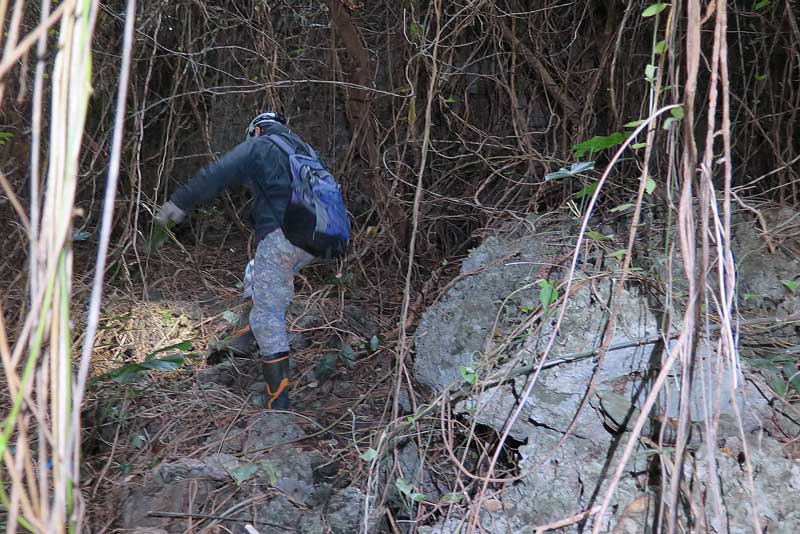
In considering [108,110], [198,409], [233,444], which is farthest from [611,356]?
[108,110]

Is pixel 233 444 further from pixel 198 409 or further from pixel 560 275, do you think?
pixel 560 275

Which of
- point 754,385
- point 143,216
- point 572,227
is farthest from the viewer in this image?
point 143,216

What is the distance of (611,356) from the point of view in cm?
245

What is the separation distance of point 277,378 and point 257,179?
3.26ft

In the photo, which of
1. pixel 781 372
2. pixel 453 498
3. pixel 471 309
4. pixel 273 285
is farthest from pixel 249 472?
pixel 781 372

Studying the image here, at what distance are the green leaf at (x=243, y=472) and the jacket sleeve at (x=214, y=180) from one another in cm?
117

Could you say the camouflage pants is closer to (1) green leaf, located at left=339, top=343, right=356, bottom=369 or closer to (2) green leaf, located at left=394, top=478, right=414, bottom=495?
(1) green leaf, located at left=339, top=343, right=356, bottom=369

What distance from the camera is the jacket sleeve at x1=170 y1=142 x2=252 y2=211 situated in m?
3.10

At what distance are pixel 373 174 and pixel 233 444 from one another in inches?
90.2

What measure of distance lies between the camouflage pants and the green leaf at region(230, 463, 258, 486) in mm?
672

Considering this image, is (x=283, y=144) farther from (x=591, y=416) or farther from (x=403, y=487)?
(x=591, y=416)

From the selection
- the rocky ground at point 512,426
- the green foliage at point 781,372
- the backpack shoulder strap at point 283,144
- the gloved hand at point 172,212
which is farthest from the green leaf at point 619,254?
the gloved hand at point 172,212

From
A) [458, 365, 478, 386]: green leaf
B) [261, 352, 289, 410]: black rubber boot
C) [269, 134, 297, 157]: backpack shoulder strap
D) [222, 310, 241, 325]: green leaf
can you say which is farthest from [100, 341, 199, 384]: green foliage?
[458, 365, 478, 386]: green leaf

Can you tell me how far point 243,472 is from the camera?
2840 mm
